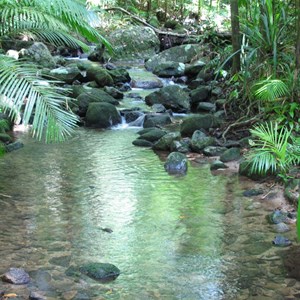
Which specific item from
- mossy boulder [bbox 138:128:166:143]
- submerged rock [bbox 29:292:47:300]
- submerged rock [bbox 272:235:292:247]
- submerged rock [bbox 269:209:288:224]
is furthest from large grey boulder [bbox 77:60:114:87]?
submerged rock [bbox 29:292:47:300]

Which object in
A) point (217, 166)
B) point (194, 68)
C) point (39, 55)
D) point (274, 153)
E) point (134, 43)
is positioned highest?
point (134, 43)

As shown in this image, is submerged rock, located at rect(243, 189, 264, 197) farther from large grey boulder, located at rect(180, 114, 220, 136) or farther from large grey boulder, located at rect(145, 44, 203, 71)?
large grey boulder, located at rect(145, 44, 203, 71)

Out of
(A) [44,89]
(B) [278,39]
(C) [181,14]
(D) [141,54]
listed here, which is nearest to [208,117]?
(B) [278,39]

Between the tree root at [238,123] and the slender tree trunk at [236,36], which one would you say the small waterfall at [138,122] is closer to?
the slender tree trunk at [236,36]

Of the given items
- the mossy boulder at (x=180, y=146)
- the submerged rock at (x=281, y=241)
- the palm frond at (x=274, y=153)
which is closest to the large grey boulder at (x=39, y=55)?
the mossy boulder at (x=180, y=146)

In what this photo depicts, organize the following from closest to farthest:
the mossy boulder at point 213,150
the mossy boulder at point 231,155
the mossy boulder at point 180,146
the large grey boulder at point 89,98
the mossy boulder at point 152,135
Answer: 1. the mossy boulder at point 231,155
2. the mossy boulder at point 213,150
3. the mossy boulder at point 180,146
4. the mossy boulder at point 152,135
5. the large grey boulder at point 89,98

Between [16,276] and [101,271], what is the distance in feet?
2.11

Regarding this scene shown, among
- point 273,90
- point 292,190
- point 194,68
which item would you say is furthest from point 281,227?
point 194,68

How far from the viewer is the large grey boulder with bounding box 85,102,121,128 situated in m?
10.4

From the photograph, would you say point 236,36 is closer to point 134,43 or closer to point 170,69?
point 170,69

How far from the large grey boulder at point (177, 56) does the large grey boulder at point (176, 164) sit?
28.2 feet

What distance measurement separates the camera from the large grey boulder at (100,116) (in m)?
10.4

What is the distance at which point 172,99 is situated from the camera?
463 inches

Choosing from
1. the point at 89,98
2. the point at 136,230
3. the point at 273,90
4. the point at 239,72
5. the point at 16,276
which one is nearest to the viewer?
the point at 16,276
